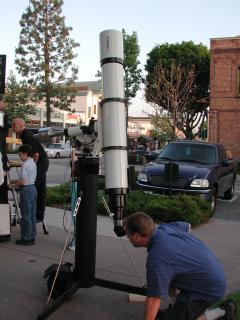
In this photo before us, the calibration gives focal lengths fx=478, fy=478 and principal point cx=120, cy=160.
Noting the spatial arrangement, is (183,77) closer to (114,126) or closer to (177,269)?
(114,126)

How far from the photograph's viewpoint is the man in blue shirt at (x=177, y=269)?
3.46 meters

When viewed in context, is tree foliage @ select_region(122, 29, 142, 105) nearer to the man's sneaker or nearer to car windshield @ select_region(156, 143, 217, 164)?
Answer: car windshield @ select_region(156, 143, 217, 164)

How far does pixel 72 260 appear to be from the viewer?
6.62 metres

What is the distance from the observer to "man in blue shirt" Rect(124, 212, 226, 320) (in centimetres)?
346

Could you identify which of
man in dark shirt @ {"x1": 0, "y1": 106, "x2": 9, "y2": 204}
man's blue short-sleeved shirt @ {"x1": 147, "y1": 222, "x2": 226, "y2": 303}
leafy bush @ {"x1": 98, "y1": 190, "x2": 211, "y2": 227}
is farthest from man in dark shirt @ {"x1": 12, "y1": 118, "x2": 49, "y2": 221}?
man's blue short-sleeved shirt @ {"x1": 147, "y1": 222, "x2": 226, "y2": 303}

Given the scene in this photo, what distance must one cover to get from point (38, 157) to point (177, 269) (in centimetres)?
497

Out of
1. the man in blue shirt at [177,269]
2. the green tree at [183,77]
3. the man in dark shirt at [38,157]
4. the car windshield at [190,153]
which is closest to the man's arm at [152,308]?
the man in blue shirt at [177,269]

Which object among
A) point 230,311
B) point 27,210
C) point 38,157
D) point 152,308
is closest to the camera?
point 152,308

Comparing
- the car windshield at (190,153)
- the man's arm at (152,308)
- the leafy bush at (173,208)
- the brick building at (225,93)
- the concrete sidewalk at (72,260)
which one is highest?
the brick building at (225,93)

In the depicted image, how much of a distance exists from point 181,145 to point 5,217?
6.56m

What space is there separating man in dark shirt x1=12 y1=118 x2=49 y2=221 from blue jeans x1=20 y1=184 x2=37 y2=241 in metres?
0.87

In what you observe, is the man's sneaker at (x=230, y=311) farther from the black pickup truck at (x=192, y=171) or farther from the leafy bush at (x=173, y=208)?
the black pickup truck at (x=192, y=171)

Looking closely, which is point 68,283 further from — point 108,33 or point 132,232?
point 108,33

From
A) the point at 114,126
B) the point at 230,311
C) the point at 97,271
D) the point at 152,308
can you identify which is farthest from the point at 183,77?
the point at 152,308
